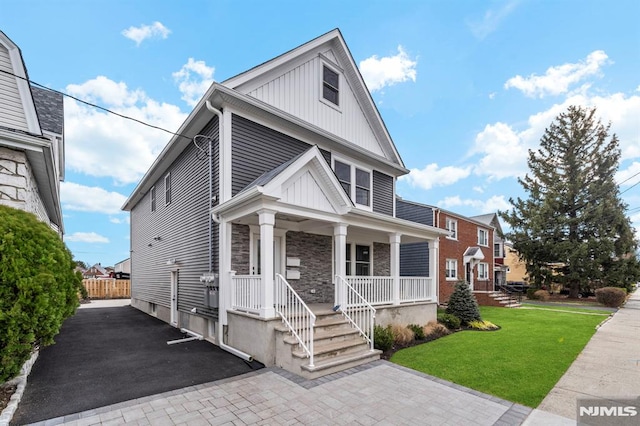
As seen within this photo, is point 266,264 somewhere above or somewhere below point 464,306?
above

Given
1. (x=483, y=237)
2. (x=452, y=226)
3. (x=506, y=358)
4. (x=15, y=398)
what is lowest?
(x=506, y=358)

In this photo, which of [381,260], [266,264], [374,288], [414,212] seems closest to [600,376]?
[374,288]

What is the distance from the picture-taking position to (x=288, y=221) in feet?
28.8

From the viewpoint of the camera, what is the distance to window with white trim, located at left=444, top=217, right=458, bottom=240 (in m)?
19.5

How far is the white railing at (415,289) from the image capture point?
10.3 meters

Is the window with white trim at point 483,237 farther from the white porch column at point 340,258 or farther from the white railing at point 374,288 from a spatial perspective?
the white porch column at point 340,258

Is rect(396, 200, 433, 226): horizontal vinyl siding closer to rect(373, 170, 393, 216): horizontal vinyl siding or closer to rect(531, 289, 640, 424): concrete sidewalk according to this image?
rect(373, 170, 393, 216): horizontal vinyl siding

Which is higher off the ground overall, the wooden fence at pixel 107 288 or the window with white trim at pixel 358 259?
the window with white trim at pixel 358 259

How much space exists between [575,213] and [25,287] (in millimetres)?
30771

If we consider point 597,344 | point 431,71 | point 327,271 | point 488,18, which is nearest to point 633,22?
point 488,18

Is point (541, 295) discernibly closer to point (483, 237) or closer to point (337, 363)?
point (483, 237)

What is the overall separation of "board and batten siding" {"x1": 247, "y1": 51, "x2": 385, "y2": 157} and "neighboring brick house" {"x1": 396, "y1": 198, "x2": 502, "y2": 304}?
24.5 feet

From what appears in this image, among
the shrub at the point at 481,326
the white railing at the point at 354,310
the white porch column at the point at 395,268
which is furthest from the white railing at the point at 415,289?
the white railing at the point at 354,310

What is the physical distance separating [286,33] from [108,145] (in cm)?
829
